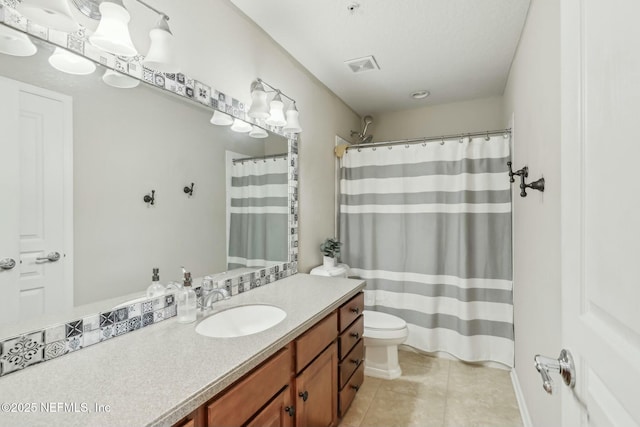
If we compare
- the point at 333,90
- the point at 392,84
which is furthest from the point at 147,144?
the point at 392,84

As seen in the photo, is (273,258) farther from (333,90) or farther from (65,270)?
(333,90)

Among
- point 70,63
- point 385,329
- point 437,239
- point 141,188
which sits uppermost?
point 70,63

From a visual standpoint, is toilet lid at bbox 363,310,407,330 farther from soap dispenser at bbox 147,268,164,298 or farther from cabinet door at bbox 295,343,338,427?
soap dispenser at bbox 147,268,164,298

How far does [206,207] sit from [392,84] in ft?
6.63

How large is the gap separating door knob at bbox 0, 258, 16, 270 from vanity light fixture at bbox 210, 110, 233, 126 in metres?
0.98

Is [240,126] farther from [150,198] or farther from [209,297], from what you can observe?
[209,297]

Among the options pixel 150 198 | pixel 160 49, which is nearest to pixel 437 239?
pixel 150 198

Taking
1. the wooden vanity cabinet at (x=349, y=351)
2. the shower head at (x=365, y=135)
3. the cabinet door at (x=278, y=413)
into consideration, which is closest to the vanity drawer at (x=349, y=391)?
the wooden vanity cabinet at (x=349, y=351)

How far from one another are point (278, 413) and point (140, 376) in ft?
1.72

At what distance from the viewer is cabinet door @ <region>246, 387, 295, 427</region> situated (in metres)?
1.00

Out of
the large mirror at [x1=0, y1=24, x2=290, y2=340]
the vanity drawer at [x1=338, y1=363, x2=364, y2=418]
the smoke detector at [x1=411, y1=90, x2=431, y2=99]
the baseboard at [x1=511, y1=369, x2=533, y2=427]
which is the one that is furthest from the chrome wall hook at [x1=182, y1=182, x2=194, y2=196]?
the smoke detector at [x1=411, y1=90, x2=431, y2=99]

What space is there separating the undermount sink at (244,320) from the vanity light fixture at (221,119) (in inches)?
37.7

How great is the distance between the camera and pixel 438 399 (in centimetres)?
203

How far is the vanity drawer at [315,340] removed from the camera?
1249 millimetres
